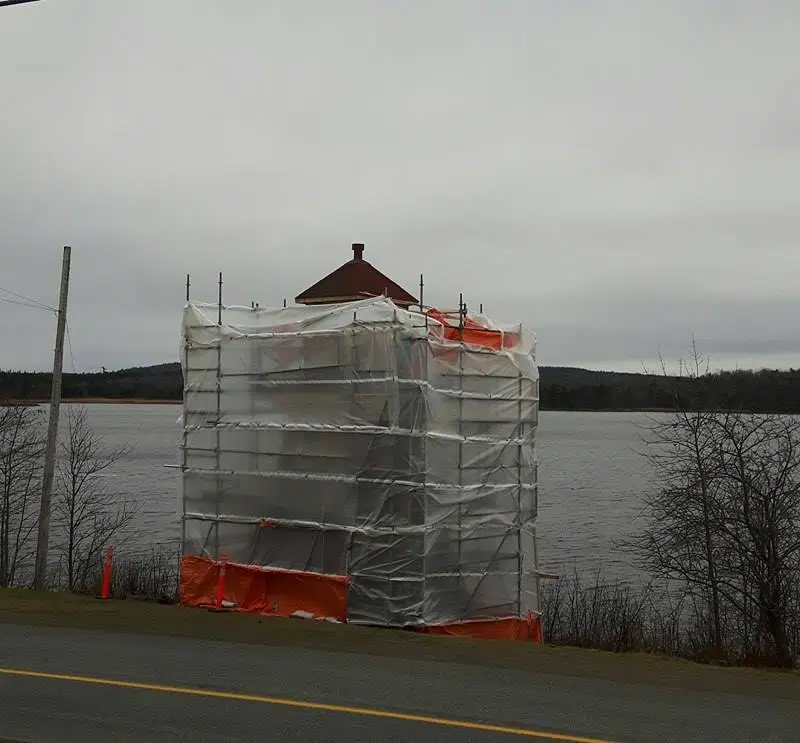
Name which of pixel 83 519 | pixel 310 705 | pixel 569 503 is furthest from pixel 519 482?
pixel 569 503

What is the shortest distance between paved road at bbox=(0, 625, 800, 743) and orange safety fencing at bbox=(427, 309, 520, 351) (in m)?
6.39

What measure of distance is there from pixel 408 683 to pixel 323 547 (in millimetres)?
5582

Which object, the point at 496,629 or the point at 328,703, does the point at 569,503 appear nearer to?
the point at 496,629

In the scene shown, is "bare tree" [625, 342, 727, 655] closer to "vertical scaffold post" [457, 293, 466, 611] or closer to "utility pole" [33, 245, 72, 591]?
"vertical scaffold post" [457, 293, 466, 611]

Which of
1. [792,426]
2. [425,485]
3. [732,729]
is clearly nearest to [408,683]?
[732,729]

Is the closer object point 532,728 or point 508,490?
point 532,728

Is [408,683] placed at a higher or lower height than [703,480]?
lower

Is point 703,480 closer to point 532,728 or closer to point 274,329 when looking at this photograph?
point 274,329

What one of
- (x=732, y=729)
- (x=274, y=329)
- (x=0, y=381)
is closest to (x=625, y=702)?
(x=732, y=729)

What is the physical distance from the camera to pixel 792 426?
81.3ft


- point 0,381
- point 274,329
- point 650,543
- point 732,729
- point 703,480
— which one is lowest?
point 732,729

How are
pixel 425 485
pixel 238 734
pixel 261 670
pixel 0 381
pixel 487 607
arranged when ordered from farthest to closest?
pixel 0 381 → pixel 487 607 → pixel 425 485 → pixel 261 670 → pixel 238 734

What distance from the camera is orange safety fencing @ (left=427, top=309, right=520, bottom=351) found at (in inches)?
647

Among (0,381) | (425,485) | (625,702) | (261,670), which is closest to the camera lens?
(625,702)
